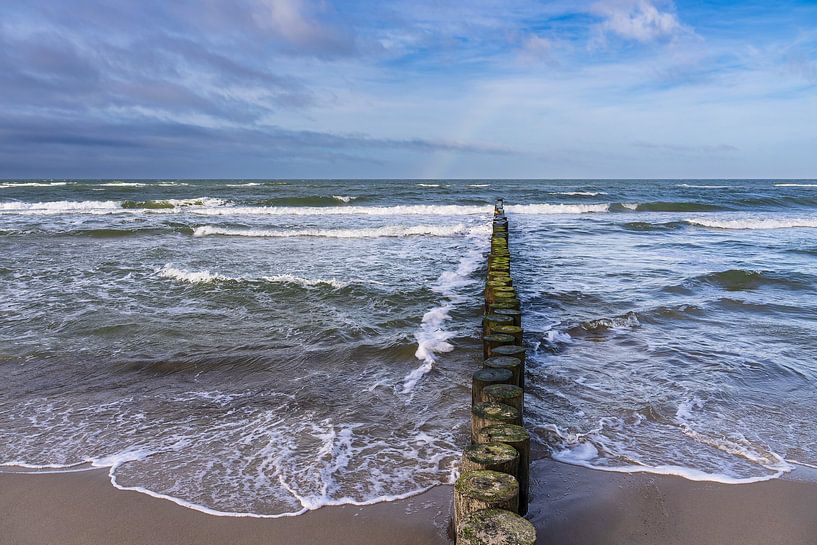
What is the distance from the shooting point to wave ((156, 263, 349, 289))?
9.60m

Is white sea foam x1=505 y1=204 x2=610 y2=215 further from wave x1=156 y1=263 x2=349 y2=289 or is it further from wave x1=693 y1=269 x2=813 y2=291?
wave x1=156 y1=263 x2=349 y2=289

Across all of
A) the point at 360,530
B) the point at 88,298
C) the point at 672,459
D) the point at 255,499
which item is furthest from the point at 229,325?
the point at 672,459

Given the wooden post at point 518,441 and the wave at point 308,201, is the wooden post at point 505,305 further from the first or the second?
the wave at point 308,201

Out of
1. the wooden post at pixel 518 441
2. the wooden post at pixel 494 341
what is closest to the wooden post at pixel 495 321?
the wooden post at pixel 494 341

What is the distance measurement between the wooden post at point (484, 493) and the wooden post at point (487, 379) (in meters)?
1.08

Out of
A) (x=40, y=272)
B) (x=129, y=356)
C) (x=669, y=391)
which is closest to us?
(x=669, y=391)

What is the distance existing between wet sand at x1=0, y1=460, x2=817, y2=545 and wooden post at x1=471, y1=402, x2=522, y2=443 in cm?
45

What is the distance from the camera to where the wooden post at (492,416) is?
10.6ft

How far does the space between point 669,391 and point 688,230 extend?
16.9m

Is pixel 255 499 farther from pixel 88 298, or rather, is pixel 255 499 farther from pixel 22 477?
pixel 88 298

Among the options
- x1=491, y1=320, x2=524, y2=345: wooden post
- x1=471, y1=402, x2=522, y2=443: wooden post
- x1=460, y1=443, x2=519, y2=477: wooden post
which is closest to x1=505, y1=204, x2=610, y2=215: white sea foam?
x1=491, y1=320, x2=524, y2=345: wooden post

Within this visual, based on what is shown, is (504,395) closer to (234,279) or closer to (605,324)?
(605,324)

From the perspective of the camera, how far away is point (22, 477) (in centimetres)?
358

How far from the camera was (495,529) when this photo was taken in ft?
7.52
